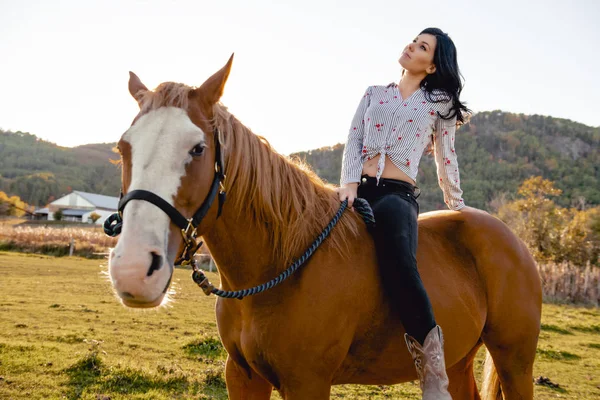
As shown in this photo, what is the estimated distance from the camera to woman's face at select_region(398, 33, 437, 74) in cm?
327

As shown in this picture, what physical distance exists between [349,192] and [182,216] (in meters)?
1.33

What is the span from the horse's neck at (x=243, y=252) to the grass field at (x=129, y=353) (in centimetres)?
43

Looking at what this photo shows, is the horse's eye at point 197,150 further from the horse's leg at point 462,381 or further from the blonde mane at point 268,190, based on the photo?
the horse's leg at point 462,381

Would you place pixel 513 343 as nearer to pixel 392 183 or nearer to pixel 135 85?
pixel 392 183

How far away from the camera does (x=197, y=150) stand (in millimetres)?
2104

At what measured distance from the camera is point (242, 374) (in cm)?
273

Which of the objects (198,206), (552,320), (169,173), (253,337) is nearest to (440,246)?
(253,337)

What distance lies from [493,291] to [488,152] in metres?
91.2

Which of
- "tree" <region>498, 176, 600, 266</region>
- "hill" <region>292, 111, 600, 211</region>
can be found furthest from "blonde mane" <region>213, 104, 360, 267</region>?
"hill" <region>292, 111, 600, 211</region>

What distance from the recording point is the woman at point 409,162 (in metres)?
2.58

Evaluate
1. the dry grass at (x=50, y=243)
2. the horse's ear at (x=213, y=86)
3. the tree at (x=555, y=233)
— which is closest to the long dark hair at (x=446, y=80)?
the horse's ear at (x=213, y=86)

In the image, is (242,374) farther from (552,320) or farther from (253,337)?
(552,320)

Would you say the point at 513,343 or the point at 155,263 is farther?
the point at 513,343

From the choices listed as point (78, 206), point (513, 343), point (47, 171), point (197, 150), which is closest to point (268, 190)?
point (197, 150)
